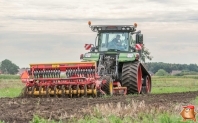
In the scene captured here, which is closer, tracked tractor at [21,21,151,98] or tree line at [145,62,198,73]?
tracked tractor at [21,21,151,98]

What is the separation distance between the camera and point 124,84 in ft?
67.9

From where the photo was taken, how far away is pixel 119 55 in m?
20.8

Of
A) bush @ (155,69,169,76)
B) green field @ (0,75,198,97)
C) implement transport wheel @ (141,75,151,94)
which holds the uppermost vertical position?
bush @ (155,69,169,76)

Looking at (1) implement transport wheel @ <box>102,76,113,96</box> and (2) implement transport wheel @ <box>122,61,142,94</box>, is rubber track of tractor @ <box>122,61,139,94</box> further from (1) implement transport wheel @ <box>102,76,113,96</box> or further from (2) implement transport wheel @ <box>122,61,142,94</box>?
(1) implement transport wheel @ <box>102,76,113,96</box>

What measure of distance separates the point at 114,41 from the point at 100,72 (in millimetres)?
1717

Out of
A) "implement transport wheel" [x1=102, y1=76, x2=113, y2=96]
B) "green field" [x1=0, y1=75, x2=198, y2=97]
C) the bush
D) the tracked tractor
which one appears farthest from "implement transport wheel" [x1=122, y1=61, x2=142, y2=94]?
the bush

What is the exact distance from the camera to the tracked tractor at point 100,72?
1817 centimetres

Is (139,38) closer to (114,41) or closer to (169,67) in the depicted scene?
(114,41)

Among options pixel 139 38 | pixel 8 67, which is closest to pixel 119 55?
pixel 139 38

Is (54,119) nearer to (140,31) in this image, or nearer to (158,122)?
(158,122)

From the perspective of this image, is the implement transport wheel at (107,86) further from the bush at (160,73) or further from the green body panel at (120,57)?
the bush at (160,73)

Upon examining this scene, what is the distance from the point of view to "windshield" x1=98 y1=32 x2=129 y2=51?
21.5m

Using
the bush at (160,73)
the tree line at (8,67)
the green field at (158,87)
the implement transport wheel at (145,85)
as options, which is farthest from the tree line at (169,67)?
the implement transport wheel at (145,85)

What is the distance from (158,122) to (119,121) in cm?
71
